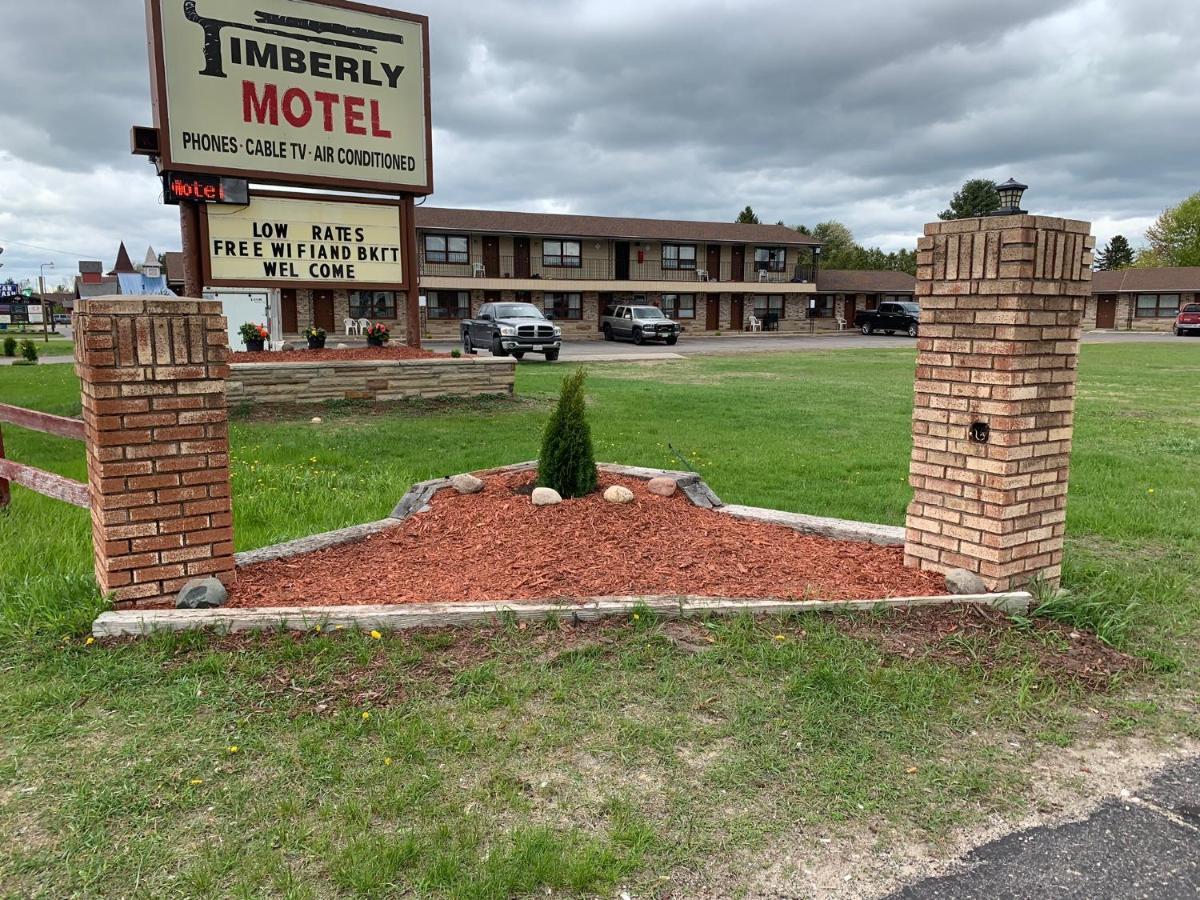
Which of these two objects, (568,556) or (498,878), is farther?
(568,556)

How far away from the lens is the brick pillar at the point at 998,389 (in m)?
4.25

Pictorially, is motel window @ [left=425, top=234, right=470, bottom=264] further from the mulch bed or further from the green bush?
the green bush

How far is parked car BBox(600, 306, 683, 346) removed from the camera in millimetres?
36000

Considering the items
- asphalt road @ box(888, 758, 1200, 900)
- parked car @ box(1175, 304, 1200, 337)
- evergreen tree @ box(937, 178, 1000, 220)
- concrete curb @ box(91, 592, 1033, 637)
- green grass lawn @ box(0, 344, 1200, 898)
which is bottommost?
asphalt road @ box(888, 758, 1200, 900)

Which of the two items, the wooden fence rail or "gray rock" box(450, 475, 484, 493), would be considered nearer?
the wooden fence rail

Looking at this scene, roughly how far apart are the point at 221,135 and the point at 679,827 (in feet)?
40.4

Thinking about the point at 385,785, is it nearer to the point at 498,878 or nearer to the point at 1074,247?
the point at 498,878

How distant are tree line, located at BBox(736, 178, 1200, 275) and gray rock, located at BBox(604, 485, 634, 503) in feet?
216

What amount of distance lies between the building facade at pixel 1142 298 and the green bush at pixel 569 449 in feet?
191

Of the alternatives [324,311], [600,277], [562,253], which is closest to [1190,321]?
[600,277]

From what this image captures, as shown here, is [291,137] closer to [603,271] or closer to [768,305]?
[603,271]

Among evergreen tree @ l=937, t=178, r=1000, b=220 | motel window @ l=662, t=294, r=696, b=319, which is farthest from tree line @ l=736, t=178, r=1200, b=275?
motel window @ l=662, t=294, r=696, b=319

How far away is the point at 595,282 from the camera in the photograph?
150ft

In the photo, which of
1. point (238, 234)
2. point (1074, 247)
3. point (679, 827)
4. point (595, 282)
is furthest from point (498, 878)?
point (595, 282)
